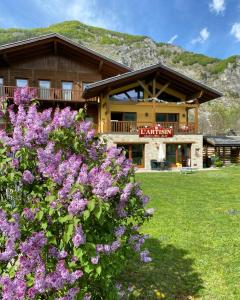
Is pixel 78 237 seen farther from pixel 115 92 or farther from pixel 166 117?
pixel 166 117

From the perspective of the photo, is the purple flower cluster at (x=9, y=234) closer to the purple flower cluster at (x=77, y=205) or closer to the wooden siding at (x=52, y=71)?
the purple flower cluster at (x=77, y=205)

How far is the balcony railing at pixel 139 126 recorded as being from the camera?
89.2 ft

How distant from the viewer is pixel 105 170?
345 cm

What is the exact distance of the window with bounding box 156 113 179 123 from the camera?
3011 cm

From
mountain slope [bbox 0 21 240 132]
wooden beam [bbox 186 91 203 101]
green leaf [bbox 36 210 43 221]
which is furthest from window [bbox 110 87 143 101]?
mountain slope [bbox 0 21 240 132]

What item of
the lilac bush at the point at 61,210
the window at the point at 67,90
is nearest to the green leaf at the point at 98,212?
the lilac bush at the point at 61,210

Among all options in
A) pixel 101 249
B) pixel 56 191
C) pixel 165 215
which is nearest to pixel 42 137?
pixel 56 191

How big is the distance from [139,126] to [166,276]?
73.2 ft

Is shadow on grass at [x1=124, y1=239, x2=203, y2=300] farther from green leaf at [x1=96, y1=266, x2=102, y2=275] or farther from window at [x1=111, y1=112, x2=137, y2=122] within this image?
window at [x1=111, y1=112, x2=137, y2=122]

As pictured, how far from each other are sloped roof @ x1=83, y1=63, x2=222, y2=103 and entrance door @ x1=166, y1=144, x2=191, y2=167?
532cm

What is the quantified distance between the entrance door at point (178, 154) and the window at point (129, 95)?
5.59 meters

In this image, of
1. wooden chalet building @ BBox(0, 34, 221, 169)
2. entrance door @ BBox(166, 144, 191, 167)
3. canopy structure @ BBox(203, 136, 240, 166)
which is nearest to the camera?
wooden chalet building @ BBox(0, 34, 221, 169)

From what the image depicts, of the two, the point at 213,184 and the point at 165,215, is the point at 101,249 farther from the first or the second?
the point at 213,184

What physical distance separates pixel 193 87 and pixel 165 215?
20296 mm
